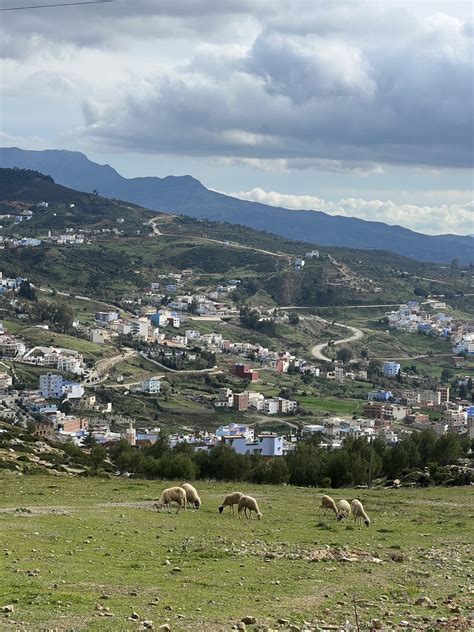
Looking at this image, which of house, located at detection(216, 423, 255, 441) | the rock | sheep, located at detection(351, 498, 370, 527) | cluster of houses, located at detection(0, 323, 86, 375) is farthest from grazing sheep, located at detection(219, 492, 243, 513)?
cluster of houses, located at detection(0, 323, 86, 375)

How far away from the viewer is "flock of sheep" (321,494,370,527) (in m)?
20.3

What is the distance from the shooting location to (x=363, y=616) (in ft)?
35.8

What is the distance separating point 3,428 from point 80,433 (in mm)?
30809

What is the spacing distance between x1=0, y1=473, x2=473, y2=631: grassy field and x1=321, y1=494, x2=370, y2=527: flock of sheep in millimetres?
290

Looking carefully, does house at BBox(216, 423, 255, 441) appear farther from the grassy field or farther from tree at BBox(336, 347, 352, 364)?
the grassy field

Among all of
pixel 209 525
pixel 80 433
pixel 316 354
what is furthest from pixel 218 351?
pixel 209 525

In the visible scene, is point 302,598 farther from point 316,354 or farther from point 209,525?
point 316,354

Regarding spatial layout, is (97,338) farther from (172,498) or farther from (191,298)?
(172,498)

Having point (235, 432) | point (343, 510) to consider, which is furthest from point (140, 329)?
point (343, 510)

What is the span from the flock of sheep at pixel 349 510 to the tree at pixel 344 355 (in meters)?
117

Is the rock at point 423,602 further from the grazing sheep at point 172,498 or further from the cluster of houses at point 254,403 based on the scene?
the cluster of houses at point 254,403

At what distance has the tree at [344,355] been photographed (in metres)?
139

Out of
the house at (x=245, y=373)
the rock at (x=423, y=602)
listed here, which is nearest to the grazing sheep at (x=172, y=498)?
the rock at (x=423, y=602)

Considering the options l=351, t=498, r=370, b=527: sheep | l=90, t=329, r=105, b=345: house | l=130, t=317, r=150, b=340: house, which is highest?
l=351, t=498, r=370, b=527: sheep
